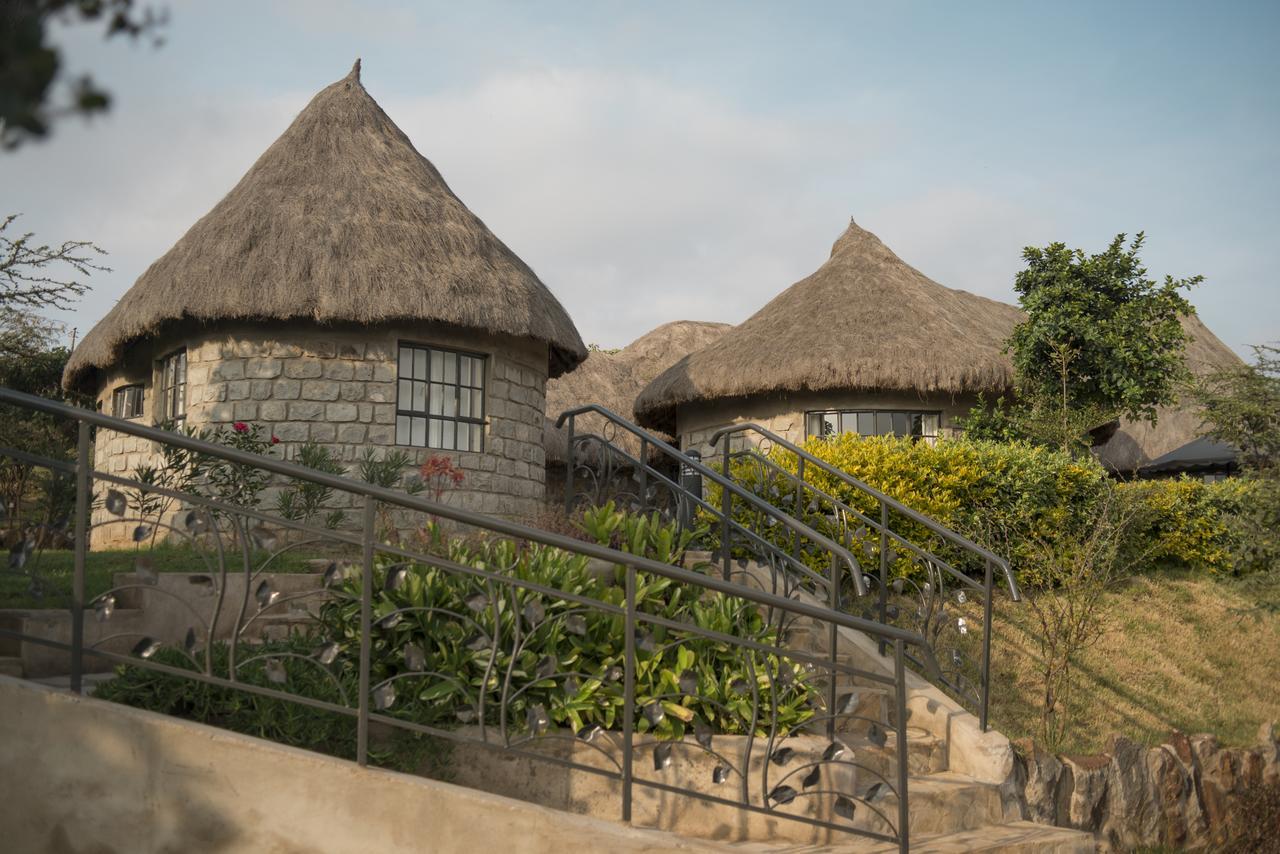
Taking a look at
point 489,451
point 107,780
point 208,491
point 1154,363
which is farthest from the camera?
point 1154,363

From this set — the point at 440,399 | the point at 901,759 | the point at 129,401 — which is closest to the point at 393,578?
the point at 901,759

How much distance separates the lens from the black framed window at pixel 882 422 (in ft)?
49.1

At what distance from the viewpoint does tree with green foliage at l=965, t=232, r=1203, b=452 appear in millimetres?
14133

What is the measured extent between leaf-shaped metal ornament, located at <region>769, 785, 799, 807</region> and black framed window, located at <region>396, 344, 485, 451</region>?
23.2 feet

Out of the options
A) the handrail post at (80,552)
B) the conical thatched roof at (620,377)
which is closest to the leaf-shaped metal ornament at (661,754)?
the handrail post at (80,552)

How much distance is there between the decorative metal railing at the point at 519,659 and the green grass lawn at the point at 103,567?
621 millimetres

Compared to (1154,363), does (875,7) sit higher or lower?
higher

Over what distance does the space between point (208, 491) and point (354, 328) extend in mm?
2100

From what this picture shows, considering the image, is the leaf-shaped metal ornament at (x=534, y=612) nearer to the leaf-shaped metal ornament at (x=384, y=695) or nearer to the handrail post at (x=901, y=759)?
the leaf-shaped metal ornament at (x=384, y=695)

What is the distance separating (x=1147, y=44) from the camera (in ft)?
29.2

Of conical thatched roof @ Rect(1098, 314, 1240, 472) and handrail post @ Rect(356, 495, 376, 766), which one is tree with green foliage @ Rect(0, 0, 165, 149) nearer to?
handrail post @ Rect(356, 495, 376, 766)

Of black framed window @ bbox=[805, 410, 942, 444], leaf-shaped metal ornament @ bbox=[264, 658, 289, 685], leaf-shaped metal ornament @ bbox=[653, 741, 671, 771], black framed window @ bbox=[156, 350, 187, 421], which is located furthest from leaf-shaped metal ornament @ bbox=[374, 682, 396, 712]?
black framed window @ bbox=[805, 410, 942, 444]

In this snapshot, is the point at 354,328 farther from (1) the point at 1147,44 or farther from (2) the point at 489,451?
(1) the point at 1147,44

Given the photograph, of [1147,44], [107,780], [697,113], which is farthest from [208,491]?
[1147,44]
